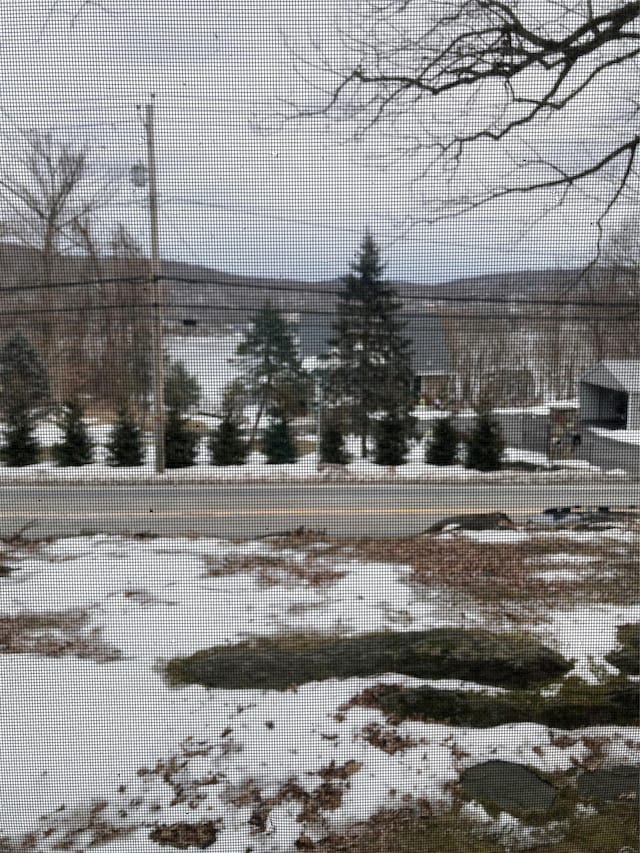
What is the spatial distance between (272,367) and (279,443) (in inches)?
43.7

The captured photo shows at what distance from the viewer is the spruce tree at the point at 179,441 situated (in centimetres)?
262

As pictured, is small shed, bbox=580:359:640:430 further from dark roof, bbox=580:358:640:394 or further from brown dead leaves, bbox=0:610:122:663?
brown dead leaves, bbox=0:610:122:663

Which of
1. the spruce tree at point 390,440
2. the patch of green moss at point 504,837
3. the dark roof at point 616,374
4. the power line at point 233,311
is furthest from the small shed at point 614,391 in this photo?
the spruce tree at point 390,440

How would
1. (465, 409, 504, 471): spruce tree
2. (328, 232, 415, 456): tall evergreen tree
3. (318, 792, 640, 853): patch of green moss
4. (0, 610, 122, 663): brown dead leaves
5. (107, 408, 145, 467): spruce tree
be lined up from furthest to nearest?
(107, 408, 145, 467): spruce tree < (465, 409, 504, 471): spruce tree < (328, 232, 415, 456): tall evergreen tree < (0, 610, 122, 663): brown dead leaves < (318, 792, 640, 853): patch of green moss

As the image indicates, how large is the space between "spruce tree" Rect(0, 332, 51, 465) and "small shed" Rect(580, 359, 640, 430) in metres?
1.64

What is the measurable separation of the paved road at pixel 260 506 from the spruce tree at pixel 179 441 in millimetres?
163

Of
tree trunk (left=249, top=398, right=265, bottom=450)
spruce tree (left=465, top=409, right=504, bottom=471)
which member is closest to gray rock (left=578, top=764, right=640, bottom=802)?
spruce tree (left=465, top=409, right=504, bottom=471)

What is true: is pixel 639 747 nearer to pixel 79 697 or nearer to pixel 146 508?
pixel 79 697

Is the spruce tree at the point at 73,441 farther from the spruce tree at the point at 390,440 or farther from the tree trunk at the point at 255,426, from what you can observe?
the spruce tree at the point at 390,440

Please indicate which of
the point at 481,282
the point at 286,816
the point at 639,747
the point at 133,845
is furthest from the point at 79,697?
the point at 481,282

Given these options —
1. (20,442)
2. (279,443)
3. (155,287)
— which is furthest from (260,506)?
(155,287)

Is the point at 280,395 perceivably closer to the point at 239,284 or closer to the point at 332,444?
the point at 332,444

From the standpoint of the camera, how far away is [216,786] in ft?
3.18

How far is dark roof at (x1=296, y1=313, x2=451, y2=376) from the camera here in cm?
143
